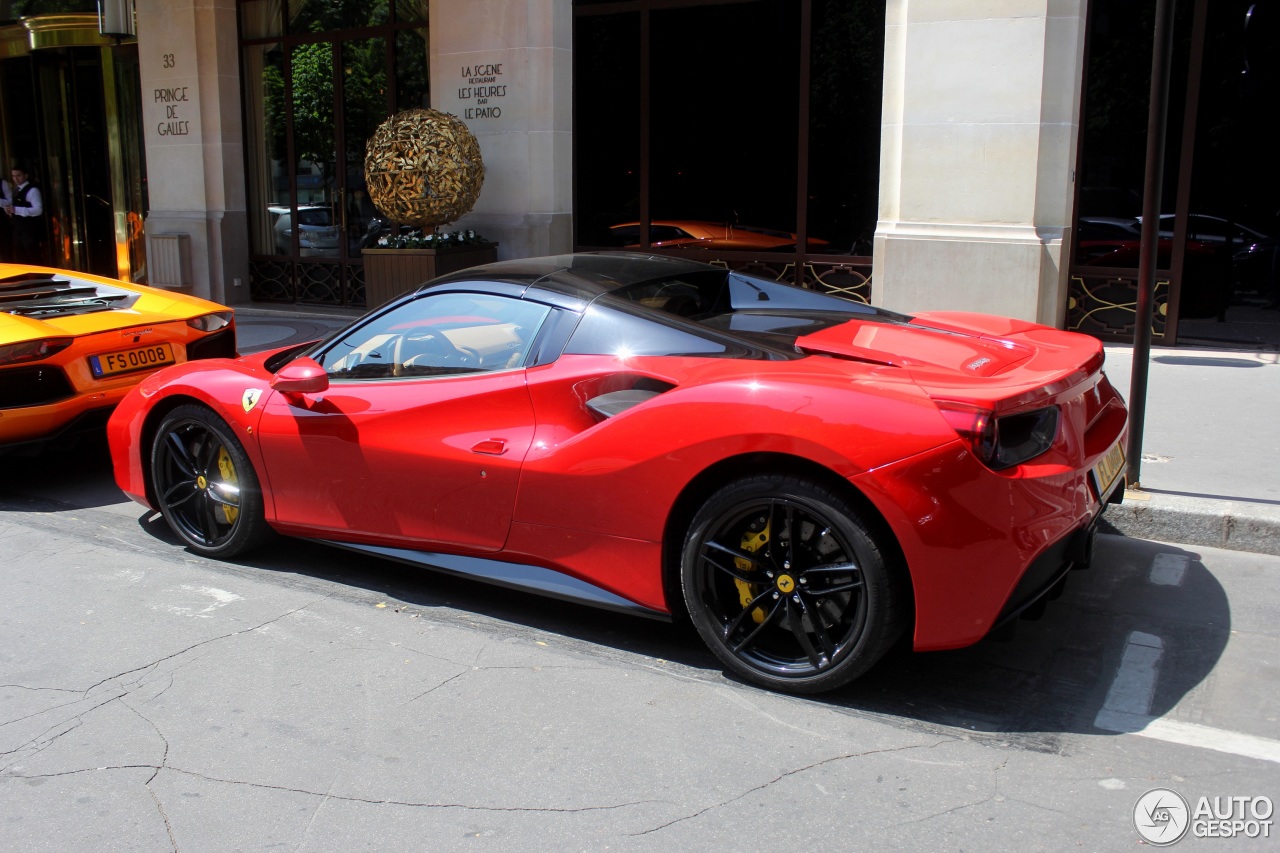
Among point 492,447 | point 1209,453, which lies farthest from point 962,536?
point 1209,453

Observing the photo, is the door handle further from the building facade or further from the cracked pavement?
the building facade

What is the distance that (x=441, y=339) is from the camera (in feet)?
15.2

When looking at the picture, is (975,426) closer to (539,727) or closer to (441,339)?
(539,727)

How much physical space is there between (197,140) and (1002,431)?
1361cm

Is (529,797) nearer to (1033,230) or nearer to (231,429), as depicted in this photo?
(231,429)

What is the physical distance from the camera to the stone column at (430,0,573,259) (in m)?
12.1

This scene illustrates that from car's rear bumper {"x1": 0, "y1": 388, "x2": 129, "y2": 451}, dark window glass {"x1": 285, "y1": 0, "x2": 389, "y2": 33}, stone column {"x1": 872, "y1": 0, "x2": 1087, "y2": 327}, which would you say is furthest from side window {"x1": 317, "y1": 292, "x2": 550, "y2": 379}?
dark window glass {"x1": 285, "y1": 0, "x2": 389, "y2": 33}

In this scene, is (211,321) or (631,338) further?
(211,321)

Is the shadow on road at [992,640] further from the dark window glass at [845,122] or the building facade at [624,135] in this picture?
the dark window glass at [845,122]

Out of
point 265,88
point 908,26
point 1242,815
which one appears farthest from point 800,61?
point 1242,815

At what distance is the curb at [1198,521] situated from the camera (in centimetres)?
527

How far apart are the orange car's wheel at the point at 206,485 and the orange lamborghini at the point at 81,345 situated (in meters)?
1.21

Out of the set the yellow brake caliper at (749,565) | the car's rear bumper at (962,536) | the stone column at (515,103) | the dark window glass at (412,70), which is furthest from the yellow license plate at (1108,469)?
the dark window glass at (412,70)

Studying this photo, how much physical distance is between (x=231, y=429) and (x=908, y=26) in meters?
7.24
